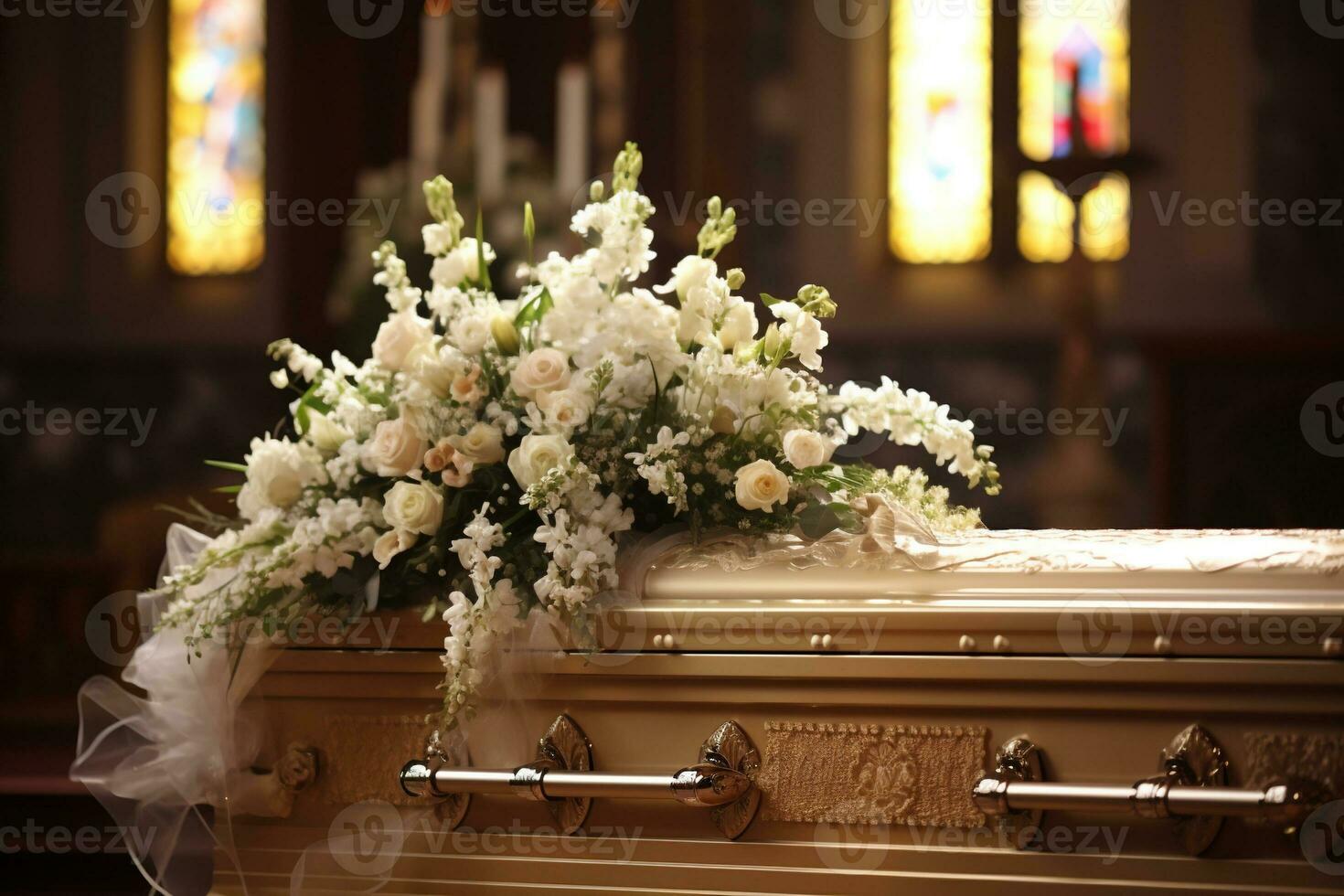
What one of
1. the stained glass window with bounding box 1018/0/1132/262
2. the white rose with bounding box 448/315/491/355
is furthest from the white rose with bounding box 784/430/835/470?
the stained glass window with bounding box 1018/0/1132/262

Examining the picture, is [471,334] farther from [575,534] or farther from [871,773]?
[871,773]

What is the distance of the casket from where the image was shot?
1.48 metres

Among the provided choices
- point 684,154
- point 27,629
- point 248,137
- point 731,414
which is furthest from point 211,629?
point 248,137

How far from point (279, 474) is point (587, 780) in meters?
0.61

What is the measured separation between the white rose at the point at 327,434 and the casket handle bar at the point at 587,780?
1.48ft

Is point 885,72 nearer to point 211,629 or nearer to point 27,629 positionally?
point 27,629

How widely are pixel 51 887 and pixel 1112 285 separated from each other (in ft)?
14.3

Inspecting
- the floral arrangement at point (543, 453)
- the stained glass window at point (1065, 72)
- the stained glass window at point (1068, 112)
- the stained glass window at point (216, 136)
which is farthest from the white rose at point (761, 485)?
the stained glass window at point (216, 136)

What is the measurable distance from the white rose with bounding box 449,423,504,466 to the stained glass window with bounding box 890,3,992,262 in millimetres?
4562

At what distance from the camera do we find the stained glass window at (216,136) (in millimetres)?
6480

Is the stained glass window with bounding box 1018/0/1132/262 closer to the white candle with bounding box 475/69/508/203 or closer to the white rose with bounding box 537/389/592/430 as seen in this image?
the white candle with bounding box 475/69/508/203

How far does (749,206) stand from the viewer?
633 cm

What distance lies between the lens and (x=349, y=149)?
6336 millimetres

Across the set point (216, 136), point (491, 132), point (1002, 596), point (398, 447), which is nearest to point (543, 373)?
point (398, 447)
